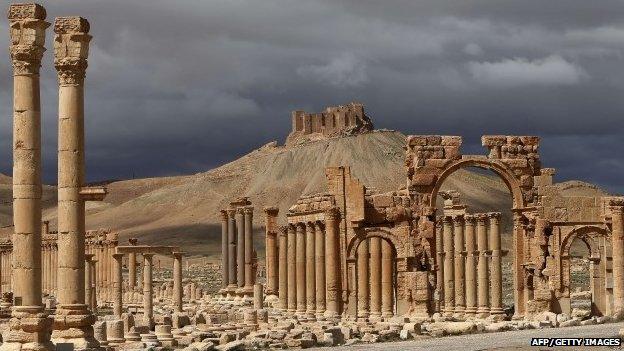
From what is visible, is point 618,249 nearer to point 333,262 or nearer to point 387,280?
point 387,280

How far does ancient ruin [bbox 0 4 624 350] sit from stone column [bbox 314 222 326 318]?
0.29ft

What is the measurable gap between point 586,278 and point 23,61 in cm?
7274

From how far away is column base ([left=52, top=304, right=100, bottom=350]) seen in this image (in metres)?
29.4

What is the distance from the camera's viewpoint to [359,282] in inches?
2036

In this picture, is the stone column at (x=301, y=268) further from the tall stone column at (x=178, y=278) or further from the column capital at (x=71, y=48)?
the column capital at (x=71, y=48)

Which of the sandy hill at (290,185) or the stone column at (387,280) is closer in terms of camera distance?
the stone column at (387,280)

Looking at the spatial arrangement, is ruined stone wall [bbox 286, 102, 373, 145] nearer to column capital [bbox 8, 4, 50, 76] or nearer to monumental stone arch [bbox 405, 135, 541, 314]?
monumental stone arch [bbox 405, 135, 541, 314]

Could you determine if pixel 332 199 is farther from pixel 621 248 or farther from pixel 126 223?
pixel 126 223

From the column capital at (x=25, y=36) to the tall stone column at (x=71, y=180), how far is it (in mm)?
1768

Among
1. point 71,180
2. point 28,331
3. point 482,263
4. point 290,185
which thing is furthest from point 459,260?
point 290,185

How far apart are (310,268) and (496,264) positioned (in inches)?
317

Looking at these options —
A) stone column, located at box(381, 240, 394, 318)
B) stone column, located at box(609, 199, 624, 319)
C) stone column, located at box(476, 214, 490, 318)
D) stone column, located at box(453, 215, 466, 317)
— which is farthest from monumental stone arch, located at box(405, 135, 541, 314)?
stone column, located at box(453, 215, 466, 317)

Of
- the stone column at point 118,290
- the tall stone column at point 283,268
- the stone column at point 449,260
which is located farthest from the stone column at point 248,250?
the stone column at point 118,290

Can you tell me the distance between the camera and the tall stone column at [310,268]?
179 ft
